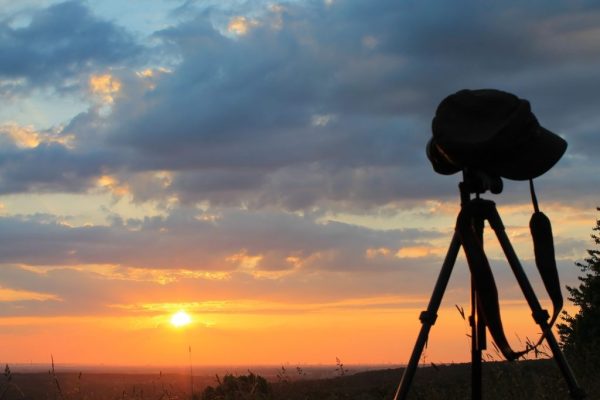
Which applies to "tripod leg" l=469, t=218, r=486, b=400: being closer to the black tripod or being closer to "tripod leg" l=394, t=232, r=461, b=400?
the black tripod

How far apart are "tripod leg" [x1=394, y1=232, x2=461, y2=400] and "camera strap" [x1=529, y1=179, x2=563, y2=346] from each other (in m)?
0.46

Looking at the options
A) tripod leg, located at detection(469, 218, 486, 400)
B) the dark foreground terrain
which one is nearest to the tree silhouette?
the dark foreground terrain

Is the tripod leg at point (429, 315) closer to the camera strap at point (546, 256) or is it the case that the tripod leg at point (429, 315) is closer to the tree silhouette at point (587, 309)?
the camera strap at point (546, 256)

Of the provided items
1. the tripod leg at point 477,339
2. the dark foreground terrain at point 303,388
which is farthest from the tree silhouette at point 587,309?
the tripod leg at point 477,339

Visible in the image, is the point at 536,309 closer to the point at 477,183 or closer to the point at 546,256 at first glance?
the point at 546,256

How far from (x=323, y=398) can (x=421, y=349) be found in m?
5.16

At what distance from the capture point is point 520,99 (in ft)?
15.1

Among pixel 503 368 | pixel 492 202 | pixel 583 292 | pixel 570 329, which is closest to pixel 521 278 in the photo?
pixel 492 202

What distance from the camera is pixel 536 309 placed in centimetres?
435

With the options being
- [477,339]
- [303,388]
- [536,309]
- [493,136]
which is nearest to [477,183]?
[493,136]

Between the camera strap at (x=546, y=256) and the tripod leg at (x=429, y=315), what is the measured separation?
46 centimetres

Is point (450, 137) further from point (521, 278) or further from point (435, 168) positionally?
point (521, 278)

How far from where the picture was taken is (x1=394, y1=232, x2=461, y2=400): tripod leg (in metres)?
4.21

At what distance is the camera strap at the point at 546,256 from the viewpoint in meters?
4.39
